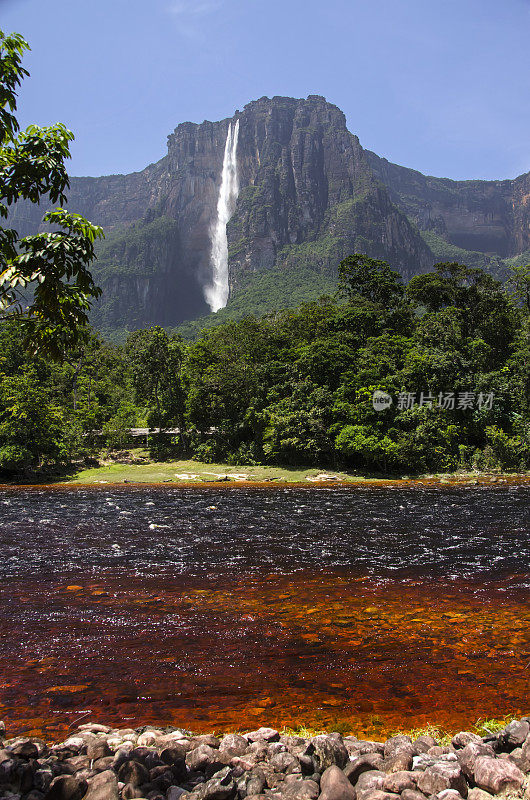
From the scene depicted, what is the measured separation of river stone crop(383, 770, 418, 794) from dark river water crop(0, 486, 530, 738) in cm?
125

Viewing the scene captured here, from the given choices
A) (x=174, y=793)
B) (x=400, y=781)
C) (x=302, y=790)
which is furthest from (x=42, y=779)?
(x=400, y=781)

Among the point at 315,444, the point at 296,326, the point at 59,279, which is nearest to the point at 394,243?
the point at 296,326

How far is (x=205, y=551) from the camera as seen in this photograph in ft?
41.9

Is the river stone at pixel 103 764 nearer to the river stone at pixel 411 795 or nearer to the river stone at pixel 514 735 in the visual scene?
the river stone at pixel 411 795

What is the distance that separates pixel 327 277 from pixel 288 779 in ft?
505

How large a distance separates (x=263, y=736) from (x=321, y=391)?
30602 mm

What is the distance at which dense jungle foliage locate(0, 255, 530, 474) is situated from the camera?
3256 centimetres

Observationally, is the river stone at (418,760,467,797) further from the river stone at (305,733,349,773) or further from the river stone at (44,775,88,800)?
the river stone at (44,775,88,800)

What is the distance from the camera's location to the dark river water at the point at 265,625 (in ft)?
18.3

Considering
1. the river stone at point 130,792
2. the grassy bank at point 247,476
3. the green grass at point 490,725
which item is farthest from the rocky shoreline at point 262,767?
the grassy bank at point 247,476

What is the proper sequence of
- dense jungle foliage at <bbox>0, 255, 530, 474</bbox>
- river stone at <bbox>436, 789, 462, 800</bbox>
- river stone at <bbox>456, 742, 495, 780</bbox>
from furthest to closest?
dense jungle foliage at <bbox>0, 255, 530, 474</bbox>
river stone at <bbox>456, 742, 495, 780</bbox>
river stone at <bbox>436, 789, 462, 800</bbox>

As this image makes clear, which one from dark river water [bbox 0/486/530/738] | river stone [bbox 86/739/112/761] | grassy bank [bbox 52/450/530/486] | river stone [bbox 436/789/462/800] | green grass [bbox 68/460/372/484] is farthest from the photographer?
green grass [bbox 68/460/372/484]

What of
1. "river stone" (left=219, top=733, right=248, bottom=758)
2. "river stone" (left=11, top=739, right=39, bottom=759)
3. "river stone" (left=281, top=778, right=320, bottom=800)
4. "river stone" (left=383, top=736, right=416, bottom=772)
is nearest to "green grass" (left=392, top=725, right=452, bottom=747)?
"river stone" (left=383, top=736, right=416, bottom=772)

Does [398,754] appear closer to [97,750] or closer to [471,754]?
[471,754]
